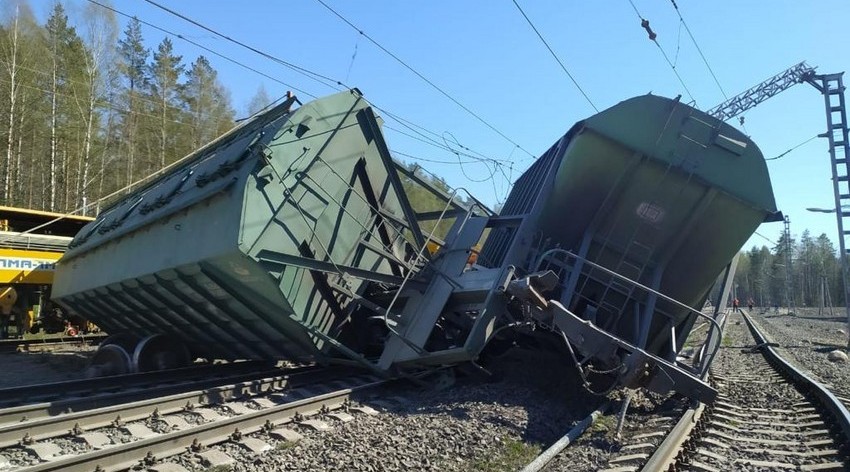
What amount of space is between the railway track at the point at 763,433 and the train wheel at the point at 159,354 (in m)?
7.31

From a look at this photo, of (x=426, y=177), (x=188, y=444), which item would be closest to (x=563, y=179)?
(x=426, y=177)

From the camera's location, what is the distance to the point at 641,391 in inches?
304

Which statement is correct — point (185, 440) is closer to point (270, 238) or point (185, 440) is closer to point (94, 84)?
point (270, 238)

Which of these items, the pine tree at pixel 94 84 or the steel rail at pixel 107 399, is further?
the pine tree at pixel 94 84

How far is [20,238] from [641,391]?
13.3 m

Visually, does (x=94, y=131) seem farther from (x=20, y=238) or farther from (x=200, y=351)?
(x=200, y=351)

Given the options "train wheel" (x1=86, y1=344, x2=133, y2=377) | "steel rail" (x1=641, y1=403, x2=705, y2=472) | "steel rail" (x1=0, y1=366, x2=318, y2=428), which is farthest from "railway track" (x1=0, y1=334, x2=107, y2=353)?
"steel rail" (x1=641, y1=403, x2=705, y2=472)

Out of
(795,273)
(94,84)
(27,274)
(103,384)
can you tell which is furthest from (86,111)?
(795,273)

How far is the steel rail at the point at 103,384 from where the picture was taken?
6.91m

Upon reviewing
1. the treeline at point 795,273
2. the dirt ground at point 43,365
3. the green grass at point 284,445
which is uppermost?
the treeline at point 795,273

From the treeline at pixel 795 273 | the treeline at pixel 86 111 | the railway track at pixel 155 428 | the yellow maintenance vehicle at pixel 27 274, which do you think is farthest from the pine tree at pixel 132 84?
the treeline at pixel 795 273

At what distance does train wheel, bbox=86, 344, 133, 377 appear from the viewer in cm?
878

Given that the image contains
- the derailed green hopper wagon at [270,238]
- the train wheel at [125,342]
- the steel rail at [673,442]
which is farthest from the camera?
the train wheel at [125,342]

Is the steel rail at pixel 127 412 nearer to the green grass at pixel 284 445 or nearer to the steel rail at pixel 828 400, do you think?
the green grass at pixel 284 445
